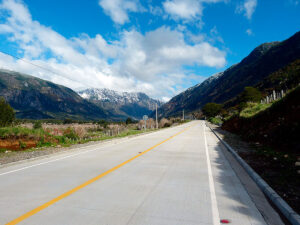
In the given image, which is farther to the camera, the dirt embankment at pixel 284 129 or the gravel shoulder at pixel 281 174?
the dirt embankment at pixel 284 129

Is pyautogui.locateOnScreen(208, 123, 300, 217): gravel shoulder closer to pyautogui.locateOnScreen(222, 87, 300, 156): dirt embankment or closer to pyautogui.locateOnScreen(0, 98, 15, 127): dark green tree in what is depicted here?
pyautogui.locateOnScreen(222, 87, 300, 156): dirt embankment

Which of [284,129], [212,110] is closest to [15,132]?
[284,129]

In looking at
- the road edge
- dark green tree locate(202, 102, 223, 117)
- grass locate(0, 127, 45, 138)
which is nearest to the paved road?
the road edge

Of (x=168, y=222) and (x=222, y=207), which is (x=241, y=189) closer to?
(x=222, y=207)

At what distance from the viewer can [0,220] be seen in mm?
3389

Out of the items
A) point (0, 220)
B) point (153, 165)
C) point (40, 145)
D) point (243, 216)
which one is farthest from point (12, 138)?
point (243, 216)

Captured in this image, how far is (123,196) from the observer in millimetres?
4473

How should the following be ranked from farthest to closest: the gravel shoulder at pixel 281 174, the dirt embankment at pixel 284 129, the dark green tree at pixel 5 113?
the dark green tree at pixel 5 113
the dirt embankment at pixel 284 129
the gravel shoulder at pixel 281 174

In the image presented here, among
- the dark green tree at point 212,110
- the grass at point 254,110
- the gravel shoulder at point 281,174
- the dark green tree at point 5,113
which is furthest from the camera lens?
the dark green tree at point 212,110

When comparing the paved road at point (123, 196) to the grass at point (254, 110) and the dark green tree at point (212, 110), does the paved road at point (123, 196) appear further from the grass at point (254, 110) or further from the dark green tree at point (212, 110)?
the dark green tree at point (212, 110)

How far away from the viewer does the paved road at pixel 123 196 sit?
138 inches

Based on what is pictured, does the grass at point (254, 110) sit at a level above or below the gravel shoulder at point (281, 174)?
above

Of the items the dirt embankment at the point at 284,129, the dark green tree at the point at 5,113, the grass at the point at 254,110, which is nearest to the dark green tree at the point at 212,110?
the grass at the point at 254,110

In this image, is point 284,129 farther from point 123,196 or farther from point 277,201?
point 123,196
